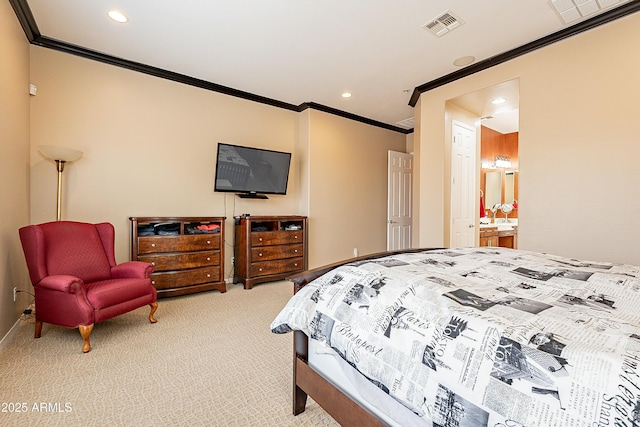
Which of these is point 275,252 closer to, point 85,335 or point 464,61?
point 85,335

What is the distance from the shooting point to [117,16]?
106 inches

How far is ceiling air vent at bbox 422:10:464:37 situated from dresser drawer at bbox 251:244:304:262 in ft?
10.4

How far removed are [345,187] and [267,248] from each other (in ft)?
6.19

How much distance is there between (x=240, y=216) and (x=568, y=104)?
4038mm

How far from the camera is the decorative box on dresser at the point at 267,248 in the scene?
408 cm

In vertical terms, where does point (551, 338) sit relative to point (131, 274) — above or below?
above

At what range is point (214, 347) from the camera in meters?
2.37

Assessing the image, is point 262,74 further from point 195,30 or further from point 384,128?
point 384,128

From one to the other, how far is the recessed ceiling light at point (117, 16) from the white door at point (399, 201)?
4.16 m

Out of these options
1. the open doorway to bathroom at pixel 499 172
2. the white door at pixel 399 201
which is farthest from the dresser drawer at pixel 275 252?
the open doorway to bathroom at pixel 499 172

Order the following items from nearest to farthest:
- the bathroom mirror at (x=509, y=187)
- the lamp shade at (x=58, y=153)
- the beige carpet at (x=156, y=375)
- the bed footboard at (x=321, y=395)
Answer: the bed footboard at (x=321, y=395), the beige carpet at (x=156, y=375), the lamp shade at (x=58, y=153), the bathroom mirror at (x=509, y=187)

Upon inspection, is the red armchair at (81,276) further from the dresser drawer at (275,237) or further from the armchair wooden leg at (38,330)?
the dresser drawer at (275,237)

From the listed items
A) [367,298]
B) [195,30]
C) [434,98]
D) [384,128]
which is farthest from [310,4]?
[384,128]

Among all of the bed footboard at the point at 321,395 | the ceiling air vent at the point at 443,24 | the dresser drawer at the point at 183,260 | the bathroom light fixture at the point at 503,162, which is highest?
the ceiling air vent at the point at 443,24
